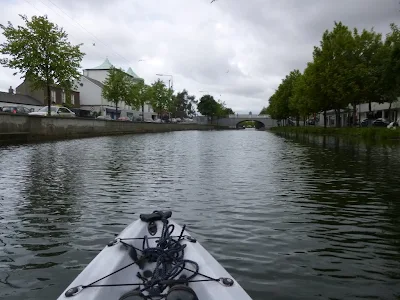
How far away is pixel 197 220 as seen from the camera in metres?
7.49

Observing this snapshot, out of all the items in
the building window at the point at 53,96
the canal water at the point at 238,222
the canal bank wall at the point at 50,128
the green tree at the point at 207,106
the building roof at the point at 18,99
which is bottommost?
the canal water at the point at 238,222

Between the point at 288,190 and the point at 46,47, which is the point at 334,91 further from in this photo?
the point at 288,190

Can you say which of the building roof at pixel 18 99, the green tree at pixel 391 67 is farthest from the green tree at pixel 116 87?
the green tree at pixel 391 67

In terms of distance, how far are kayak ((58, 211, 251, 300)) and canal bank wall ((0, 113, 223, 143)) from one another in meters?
27.4

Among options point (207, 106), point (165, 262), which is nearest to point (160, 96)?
point (207, 106)

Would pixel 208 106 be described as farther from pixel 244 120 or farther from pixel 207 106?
pixel 244 120

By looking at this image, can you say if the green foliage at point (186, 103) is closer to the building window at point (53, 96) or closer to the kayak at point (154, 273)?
the building window at point (53, 96)

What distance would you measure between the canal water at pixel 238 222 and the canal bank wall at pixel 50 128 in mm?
16151

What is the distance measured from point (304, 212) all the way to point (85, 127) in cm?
3899

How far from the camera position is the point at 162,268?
3.71 meters

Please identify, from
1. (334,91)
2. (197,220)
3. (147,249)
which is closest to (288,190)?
(197,220)

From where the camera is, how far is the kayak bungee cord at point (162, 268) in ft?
10.6

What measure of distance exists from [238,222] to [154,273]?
4029 millimetres

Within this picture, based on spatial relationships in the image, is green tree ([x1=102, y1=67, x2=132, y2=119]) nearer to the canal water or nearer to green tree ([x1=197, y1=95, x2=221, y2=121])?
the canal water
